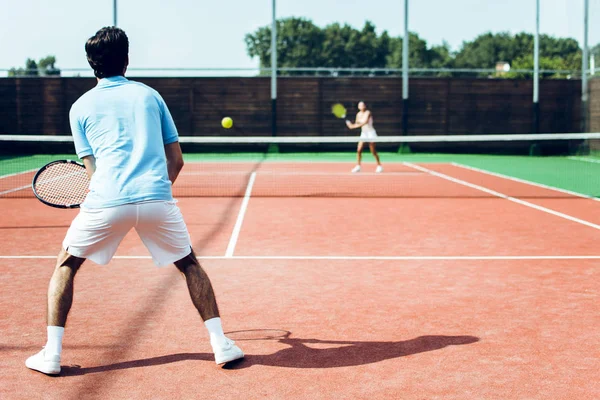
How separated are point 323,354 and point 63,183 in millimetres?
1894

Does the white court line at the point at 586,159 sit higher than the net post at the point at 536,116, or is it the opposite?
the net post at the point at 536,116

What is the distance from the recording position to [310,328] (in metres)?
5.16

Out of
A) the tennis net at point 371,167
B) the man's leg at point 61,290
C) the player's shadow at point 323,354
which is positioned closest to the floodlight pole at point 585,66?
the tennis net at point 371,167

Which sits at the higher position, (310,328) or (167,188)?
(167,188)

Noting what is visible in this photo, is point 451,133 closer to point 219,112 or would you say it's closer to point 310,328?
point 219,112

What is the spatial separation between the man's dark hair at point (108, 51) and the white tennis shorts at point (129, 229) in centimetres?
70

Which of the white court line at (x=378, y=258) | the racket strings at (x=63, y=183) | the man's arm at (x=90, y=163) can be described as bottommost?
the white court line at (x=378, y=258)

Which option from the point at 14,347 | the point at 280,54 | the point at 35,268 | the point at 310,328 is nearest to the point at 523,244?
the point at 310,328

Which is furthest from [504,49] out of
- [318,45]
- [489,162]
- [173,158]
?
[173,158]

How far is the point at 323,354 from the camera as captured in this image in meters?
4.61

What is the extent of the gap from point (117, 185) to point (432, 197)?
9794mm

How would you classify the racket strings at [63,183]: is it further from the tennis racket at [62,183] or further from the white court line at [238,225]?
the white court line at [238,225]

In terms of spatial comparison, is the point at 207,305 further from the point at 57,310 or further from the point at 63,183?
the point at 63,183

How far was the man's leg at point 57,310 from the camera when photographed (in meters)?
4.19
